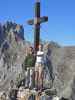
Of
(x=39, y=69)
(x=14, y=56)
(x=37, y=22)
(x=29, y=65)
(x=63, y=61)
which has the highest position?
(x=14, y=56)

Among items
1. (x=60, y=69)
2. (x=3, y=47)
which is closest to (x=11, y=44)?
(x=3, y=47)

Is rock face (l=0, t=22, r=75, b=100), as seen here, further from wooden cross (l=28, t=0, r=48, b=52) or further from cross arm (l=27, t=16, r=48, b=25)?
cross arm (l=27, t=16, r=48, b=25)

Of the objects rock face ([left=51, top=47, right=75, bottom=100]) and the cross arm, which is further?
rock face ([left=51, top=47, right=75, bottom=100])

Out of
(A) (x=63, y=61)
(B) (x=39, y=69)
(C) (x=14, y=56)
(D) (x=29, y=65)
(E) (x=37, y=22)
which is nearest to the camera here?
Answer: (B) (x=39, y=69)

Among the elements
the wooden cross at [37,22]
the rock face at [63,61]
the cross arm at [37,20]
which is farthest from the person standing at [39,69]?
the rock face at [63,61]

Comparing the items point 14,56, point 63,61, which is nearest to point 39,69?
point 63,61

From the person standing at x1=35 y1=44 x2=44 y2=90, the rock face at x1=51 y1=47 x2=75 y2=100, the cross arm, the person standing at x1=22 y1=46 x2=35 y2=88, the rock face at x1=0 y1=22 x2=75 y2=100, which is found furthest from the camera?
the rock face at x1=0 y1=22 x2=75 y2=100

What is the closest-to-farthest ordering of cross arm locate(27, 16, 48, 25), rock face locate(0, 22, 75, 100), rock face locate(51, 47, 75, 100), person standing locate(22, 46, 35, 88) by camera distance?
person standing locate(22, 46, 35, 88), cross arm locate(27, 16, 48, 25), rock face locate(51, 47, 75, 100), rock face locate(0, 22, 75, 100)

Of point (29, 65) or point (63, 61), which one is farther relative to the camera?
point (63, 61)

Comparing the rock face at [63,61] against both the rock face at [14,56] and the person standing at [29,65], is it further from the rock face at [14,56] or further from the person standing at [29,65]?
the person standing at [29,65]

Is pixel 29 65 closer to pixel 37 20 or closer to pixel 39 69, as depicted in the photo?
pixel 39 69

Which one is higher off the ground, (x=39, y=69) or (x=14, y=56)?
(x=14, y=56)

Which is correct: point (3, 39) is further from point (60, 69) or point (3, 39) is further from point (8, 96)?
point (8, 96)

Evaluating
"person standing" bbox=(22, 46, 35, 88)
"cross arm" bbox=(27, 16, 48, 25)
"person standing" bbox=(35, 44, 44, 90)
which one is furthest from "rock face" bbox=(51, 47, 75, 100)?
"person standing" bbox=(35, 44, 44, 90)
